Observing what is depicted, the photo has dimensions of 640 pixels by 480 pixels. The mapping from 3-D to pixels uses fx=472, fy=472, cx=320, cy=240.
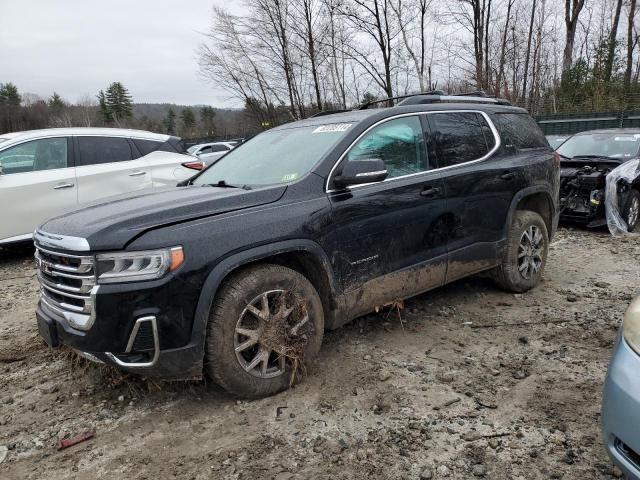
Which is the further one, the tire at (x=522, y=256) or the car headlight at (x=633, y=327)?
the tire at (x=522, y=256)

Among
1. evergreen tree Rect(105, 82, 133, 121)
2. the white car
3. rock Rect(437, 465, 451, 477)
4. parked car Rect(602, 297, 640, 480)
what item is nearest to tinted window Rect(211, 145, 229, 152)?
the white car

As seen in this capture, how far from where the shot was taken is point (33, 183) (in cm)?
627

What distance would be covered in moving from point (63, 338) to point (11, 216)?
446cm

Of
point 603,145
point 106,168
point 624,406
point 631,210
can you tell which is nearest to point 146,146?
point 106,168

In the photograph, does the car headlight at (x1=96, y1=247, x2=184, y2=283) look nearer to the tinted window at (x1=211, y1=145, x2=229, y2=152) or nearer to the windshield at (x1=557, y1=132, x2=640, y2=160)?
the windshield at (x1=557, y1=132, x2=640, y2=160)

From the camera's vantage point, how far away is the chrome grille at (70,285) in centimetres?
250

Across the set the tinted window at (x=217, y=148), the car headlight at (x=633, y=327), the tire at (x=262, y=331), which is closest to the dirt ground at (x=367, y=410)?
the tire at (x=262, y=331)

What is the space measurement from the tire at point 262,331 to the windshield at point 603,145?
7006 mm

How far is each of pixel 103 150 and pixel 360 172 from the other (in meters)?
5.17

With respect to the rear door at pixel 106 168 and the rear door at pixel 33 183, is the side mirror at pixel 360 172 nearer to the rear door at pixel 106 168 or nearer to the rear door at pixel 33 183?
the rear door at pixel 106 168

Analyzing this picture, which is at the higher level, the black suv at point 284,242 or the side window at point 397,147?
the side window at point 397,147

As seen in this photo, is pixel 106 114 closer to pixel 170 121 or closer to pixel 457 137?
pixel 170 121

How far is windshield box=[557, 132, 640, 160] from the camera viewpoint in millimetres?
7738

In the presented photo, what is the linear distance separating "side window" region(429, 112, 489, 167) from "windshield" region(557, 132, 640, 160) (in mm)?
4850
